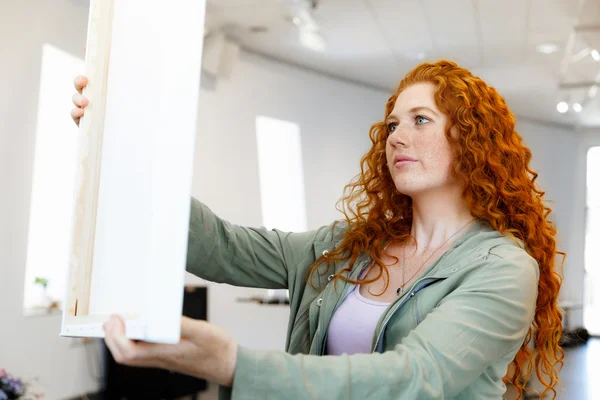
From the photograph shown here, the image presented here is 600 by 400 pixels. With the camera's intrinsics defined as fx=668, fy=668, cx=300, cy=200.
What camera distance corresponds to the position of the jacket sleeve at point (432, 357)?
0.70 meters

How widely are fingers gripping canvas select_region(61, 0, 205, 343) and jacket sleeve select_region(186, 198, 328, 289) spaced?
0.42 metres

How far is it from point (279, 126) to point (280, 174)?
46 cm

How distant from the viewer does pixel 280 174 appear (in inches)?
249

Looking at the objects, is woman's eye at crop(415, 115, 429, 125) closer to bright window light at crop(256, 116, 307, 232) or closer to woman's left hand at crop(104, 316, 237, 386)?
woman's left hand at crop(104, 316, 237, 386)

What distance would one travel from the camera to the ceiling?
486cm

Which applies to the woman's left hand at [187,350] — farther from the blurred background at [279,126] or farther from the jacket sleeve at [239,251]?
the blurred background at [279,126]

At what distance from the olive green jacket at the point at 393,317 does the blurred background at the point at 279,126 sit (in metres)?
2.92

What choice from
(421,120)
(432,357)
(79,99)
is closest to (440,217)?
(421,120)

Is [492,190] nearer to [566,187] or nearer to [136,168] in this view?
[136,168]

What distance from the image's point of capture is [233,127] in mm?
5969

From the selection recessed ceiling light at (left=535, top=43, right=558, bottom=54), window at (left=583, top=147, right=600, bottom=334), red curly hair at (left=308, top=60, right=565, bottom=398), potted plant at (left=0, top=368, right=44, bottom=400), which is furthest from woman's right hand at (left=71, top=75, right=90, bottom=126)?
recessed ceiling light at (left=535, top=43, right=558, bottom=54)

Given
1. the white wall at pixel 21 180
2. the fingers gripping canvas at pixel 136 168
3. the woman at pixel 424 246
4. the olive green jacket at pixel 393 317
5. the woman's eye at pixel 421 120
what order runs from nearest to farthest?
the fingers gripping canvas at pixel 136 168 → the olive green jacket at pixel 393 317 → the woman at pixel 424 246 → the woman's eye at pixel 421 120 → the white wall at pixel 21 180

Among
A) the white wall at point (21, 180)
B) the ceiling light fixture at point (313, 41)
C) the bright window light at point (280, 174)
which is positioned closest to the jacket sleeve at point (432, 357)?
the white wall at point (21, 180)

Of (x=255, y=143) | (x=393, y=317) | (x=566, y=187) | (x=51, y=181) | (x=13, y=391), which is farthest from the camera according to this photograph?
(x=255, y=143)
